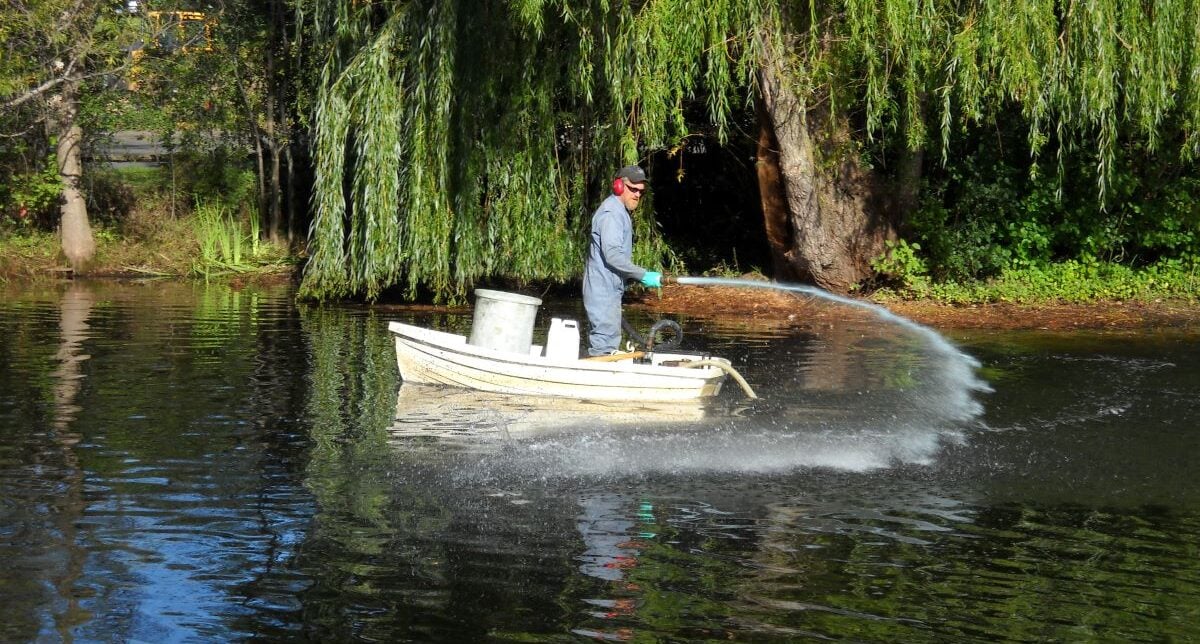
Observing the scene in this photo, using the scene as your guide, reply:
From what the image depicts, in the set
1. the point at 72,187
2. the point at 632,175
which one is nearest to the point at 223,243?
the point at 72,187

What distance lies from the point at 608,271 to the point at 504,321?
110cm

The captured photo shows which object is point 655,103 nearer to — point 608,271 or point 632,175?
point 632,175

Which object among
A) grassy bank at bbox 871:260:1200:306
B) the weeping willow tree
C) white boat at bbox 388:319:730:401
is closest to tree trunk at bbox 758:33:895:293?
the weeping willow tree

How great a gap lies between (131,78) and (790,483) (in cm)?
1703

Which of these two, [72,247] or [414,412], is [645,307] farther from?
[72,247]

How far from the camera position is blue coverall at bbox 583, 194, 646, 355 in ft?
39.1

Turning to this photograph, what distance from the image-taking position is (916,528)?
814 cm

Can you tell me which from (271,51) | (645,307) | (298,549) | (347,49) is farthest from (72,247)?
Answer: (298,549)

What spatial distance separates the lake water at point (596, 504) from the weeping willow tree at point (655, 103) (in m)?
3.60

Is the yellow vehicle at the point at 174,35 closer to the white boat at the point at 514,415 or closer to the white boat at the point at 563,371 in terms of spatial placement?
the white boat at the point at 563,371

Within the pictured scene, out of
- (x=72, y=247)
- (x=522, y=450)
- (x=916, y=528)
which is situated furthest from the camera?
(x=72, y=247)

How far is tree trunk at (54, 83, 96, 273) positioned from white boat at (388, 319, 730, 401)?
457 inches

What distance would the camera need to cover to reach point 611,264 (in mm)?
11922

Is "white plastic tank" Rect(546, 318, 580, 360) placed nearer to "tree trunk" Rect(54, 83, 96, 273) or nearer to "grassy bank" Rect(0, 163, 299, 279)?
"grassy bank" Rect(0, 163, 299, 279)
